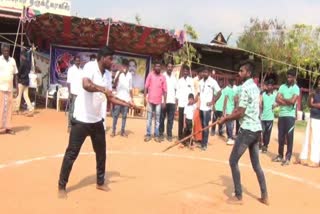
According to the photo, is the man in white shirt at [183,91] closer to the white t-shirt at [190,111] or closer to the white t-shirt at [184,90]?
the white t-shirt at [184,90]

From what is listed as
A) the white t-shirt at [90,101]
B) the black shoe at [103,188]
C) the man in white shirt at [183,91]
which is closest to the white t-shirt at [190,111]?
the man in white shirt at [183,91]

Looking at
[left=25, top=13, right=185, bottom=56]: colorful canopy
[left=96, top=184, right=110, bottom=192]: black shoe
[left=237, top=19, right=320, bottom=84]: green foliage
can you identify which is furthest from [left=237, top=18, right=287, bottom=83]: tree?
[left=96, top=184, right=110, bottom=192]: black shoe

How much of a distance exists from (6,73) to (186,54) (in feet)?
38.5

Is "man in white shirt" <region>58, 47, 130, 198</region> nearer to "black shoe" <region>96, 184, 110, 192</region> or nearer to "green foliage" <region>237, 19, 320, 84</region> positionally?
"black shoe" <region>96, 184, 110, 192</region>

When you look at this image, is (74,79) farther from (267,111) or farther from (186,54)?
(186,54)

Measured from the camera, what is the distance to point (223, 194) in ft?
22.1

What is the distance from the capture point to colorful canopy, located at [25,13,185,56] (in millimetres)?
15196

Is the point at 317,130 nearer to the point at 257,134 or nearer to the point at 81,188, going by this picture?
the point at 257,134

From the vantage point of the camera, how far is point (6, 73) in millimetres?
10062

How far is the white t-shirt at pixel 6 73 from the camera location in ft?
32.9

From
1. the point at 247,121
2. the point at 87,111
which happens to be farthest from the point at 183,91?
the point at 87,111

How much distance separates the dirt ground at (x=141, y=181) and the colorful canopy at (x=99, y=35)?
5.40 metres

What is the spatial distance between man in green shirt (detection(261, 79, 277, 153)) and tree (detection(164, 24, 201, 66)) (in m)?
5.14

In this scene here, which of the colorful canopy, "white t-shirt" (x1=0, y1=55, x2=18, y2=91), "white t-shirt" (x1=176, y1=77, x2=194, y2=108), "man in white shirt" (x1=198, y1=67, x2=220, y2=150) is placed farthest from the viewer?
the colorful canopy
